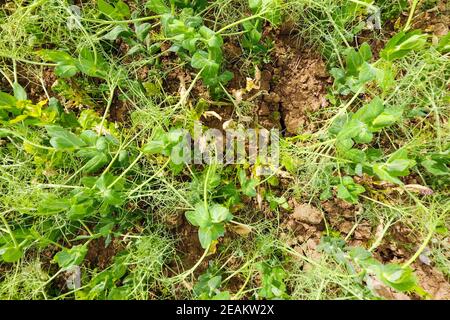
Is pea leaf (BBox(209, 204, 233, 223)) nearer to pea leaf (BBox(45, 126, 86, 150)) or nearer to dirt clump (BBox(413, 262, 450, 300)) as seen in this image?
pea leaf (BBox(45, 126, 86, 150))

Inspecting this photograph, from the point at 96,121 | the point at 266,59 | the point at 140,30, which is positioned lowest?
the point at 96,121

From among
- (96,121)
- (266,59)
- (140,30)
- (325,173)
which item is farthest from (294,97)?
(96,121)

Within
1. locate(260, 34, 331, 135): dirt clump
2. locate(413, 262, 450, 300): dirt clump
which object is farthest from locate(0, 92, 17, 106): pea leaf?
locate(413, 262, 450, 300): dirt clump

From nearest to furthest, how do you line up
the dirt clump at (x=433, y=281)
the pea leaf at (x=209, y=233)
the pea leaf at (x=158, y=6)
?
the pea leaf at (x=209, y=233) → the pea leaf at (x=158, y=6) → the dirt clump at (x=433, y=281)

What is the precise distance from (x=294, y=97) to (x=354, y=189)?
0.45 metres

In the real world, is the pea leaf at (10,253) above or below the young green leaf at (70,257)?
above

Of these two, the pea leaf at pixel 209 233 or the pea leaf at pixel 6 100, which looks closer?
the pea leaf at pixel 209 233

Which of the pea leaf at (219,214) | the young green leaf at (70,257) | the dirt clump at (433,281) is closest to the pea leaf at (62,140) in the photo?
the young green leaf at (70,257)

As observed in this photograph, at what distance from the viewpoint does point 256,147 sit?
63.2 inches

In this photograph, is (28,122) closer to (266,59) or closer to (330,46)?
(266,59)

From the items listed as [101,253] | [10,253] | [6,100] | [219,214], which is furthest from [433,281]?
[6,100]

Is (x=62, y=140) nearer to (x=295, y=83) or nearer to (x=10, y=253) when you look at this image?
(x=10, y=253)

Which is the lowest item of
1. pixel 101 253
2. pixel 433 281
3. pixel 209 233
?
pixel 433 281

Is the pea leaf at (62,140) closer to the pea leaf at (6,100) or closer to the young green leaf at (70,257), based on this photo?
the pea leaf at (6,100)
